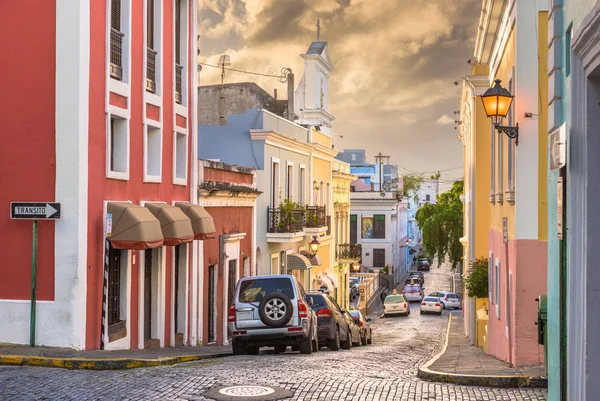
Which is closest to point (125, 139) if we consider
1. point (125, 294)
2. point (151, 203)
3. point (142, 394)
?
point (151, 203)

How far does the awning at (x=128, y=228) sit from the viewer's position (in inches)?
635

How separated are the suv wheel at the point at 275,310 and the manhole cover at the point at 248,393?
594 cm

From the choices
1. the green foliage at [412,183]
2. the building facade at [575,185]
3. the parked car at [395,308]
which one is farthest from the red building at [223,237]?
the green foliage at [412,183]

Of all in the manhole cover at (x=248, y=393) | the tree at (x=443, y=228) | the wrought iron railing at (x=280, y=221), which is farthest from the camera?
the tree at (x=443, y=228)

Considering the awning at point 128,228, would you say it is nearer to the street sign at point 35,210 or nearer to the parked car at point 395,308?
the street sign at point 35,210

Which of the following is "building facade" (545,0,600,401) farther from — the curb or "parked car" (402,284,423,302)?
"parked car" (402,284,423,302)

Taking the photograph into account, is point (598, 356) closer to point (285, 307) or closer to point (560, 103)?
point (560, 103)

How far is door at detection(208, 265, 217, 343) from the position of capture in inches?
953

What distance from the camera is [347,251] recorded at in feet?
157

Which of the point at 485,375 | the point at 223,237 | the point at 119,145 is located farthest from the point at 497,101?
the point at 223,237

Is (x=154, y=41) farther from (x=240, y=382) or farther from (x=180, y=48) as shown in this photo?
(x=240, y=382)

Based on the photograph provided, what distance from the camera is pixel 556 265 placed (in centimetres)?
786

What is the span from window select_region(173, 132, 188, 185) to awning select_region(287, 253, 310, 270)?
1310cm

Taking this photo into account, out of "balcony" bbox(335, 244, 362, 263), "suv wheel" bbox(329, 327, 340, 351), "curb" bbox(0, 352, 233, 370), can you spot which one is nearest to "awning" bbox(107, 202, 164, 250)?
"curb" bbox(0, 352, 233, 370)
